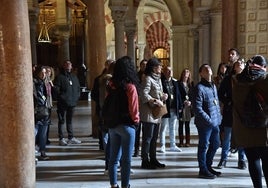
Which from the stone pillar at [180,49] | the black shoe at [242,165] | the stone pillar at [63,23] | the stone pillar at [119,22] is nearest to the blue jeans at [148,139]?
the black shoe at [242,165]

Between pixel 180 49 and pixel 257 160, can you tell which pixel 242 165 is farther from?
pixel 180 49

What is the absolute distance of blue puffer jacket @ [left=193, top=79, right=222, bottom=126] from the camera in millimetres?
4949

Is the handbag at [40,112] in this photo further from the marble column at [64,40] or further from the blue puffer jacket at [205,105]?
the marble column at [64,40]

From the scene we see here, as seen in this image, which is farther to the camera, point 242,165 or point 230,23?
point 230,23

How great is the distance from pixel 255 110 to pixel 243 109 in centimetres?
10

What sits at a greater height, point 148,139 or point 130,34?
→ point 130,34

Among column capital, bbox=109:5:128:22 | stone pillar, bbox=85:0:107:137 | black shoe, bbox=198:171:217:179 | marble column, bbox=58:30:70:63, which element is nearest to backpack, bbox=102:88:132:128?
black shoe, bbox=198:171:217:179

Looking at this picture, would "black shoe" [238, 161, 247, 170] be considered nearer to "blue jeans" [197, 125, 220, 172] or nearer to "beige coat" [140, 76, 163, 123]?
"blue jeans" [197, 125, 220, 172]

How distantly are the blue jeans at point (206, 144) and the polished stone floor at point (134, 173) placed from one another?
0.63ft

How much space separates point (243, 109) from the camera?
12.9 ft

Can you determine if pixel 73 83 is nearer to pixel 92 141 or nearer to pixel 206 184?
pixel 92 141

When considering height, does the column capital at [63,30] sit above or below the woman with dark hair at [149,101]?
above

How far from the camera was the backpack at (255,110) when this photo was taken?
386 cm

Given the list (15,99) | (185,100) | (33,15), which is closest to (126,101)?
(15,99)
